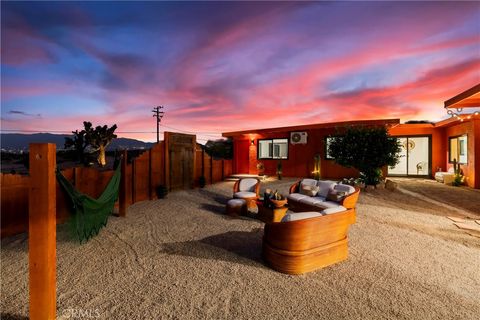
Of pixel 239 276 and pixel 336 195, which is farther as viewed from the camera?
pixel 336 195

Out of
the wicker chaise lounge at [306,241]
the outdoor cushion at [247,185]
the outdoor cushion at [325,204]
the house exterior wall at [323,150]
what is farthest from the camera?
the house exterior wall at [323,150]

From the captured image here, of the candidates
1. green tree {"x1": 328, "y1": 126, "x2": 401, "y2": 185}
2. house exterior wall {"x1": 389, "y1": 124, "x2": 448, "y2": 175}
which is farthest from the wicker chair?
house exterior wall {"x1": 389, "y1": 124, "x2": 448, "y2": 175}

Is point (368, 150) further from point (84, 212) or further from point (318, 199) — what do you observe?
point (84, 212)

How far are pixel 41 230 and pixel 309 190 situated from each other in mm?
5396

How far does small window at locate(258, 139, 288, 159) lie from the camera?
13442 mm

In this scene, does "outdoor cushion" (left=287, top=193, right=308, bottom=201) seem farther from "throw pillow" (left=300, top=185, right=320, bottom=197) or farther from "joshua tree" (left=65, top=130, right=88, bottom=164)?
"joshua tree" (left=65, top=130, right=88, bottom=164)

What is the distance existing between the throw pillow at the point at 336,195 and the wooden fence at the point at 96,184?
5.15 metres

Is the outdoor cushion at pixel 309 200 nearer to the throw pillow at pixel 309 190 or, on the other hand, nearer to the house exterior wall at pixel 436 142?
the throw pillow at pixel 309 190

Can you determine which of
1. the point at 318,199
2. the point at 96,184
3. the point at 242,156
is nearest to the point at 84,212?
the point at 96,184

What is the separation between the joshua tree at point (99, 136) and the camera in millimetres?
17422

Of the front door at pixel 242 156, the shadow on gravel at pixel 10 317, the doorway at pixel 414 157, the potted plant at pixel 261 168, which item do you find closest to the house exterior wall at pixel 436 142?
the doorway at pixel 414 157

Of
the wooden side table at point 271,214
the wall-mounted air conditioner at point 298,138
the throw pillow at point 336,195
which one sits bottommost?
the wooden side table at point 271,214

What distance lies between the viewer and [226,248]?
383 cm

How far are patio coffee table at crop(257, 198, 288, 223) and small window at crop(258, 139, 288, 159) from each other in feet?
26.8
